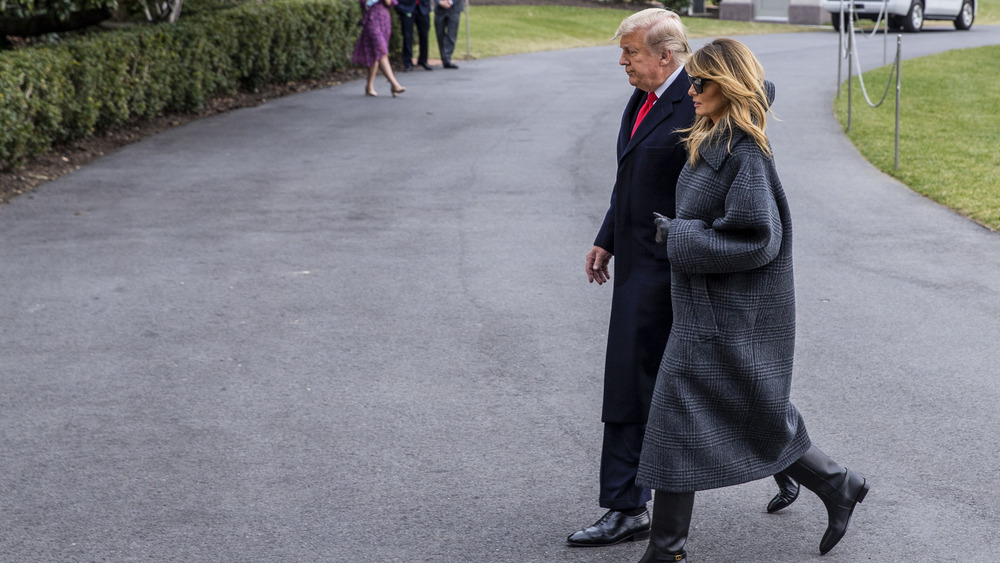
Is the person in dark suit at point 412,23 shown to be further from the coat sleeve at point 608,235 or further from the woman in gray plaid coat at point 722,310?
the woman in gray plaid coat at point 722,310

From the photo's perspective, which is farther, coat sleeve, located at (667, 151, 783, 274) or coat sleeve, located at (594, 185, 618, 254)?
A: coat sleeve, located at (594, 185, 618, 254)

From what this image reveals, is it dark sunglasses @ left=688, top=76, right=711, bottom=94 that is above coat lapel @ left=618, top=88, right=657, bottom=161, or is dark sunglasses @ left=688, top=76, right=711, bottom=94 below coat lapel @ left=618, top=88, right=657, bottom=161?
above

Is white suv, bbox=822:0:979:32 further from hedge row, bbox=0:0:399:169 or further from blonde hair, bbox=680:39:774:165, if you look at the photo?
blonde hair, bbox=680:39:774:165

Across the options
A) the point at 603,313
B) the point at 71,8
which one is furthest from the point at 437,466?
the point at 71,8

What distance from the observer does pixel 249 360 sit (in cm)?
605

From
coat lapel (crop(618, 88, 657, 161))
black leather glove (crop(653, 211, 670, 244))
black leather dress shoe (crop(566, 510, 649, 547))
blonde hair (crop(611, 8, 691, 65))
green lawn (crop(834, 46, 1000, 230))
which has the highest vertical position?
blonde hair (crop(611, 8, 691, 65))

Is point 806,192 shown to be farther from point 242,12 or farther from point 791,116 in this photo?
point 242,12

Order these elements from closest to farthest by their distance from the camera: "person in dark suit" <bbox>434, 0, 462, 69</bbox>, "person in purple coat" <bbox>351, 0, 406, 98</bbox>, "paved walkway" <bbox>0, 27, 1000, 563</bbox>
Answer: "paved walkway" <bbox>0, 27, 1000, 563</bbox> → "person in purple coat" <bbox>351, 0, 406, 98</bbox> → "person in dark suit" <bbox>434, 0, 462, 69</bbox>

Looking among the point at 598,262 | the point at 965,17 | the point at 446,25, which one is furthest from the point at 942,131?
the point at 965,17

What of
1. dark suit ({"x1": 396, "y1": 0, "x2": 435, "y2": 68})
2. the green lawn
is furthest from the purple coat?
the green lawn

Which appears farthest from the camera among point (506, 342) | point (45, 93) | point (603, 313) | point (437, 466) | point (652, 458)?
point (45, 93)

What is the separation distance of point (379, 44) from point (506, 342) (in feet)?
36.2

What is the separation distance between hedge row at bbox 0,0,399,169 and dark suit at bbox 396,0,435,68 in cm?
89

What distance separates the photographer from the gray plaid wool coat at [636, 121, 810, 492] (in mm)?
3377
